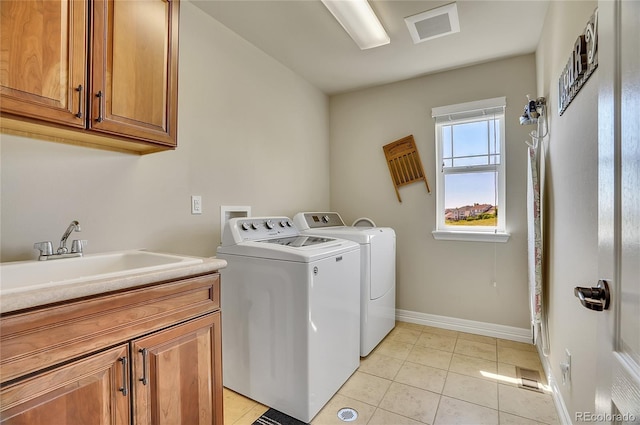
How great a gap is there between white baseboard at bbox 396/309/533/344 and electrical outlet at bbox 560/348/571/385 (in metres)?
1.11

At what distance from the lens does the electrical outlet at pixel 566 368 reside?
1456mm

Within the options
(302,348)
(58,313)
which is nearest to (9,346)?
(58,313)

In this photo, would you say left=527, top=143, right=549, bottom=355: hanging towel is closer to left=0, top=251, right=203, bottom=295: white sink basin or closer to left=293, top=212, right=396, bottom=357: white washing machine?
left=293, top=212, right=396, bottom=357: white washing machine

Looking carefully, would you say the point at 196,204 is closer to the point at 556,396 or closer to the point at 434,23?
the point at 434,23

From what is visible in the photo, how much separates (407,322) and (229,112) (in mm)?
2547

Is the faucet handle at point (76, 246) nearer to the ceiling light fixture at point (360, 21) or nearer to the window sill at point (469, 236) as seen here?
the ceiling light fixture at point (360, 21)

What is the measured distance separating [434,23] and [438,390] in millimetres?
2419

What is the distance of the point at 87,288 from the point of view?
882mm

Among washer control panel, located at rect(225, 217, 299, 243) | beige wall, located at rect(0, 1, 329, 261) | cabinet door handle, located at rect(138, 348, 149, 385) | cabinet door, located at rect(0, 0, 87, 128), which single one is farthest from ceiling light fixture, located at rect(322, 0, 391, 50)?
cabinet door handle, located at rect(138, 348, 149, 385)

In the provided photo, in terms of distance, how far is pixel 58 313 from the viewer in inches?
33.3

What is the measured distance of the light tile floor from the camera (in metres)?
1.67

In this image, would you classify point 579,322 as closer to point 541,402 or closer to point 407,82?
point 541,402

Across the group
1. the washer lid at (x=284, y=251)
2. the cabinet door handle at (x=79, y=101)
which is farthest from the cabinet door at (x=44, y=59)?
the washer lid at (x=284, y=251)

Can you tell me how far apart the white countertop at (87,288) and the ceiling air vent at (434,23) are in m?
2.04
